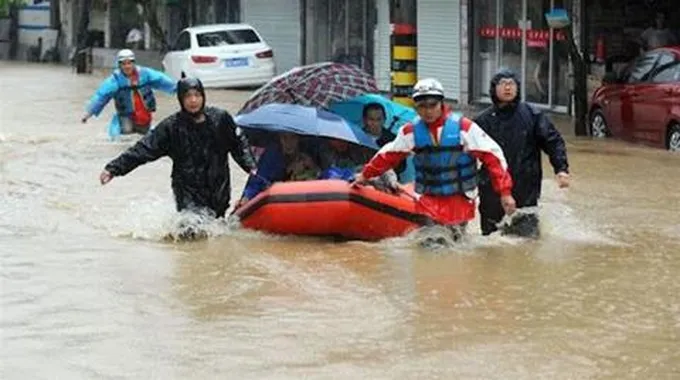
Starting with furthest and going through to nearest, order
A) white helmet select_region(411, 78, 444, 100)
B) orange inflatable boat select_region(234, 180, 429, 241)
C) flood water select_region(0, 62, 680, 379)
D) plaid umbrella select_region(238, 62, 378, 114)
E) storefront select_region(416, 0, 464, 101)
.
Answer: storefront select_region(416, 0, 464, 101) < plaid umbrella select_region(238, 62, 378, 114) < orange inflatable boat select_region(234, 180, 429, 241) < white helmet select_region(411, 78, 444, 100) < flood water select_region(0, 62, 680, 379)

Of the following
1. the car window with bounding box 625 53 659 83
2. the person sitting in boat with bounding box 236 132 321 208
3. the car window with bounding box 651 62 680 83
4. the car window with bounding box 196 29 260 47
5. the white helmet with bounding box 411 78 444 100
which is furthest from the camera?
the car window with bounding box 196 29 260 47

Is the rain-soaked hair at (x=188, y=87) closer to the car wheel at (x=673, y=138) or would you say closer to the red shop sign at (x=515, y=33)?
the car wheel at (x=673, y=138)

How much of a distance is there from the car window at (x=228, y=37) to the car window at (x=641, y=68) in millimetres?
13296

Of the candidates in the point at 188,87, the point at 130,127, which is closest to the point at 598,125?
the point at 130,127

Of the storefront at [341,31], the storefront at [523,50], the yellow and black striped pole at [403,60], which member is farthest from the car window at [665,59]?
the storefront at [341,31]

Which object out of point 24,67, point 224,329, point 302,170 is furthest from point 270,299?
point 24,67

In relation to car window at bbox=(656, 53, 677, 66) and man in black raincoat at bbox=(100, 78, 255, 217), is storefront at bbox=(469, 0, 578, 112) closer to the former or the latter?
car window at bbox=(656, 53, 677, 66)

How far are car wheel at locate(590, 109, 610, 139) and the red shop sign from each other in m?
3.22

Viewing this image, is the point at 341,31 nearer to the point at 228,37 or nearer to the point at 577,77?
the point at 228,37

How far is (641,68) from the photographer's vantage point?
18.5m

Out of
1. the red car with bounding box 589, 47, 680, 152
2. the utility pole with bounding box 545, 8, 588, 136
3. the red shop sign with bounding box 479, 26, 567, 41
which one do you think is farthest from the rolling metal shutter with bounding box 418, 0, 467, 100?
the red car with bounding box 589, 47, 680, 152

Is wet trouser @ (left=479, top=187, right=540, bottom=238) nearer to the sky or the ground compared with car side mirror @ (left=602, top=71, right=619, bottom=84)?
nearer to the ground

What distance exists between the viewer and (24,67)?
1652 inches

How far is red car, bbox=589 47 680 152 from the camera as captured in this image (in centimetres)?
1748
